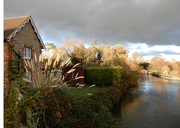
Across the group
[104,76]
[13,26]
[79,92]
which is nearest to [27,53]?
[13,26]

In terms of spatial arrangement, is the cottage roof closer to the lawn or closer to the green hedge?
the lawn

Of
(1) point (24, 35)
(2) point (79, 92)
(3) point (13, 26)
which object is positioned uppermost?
(3) point (13, 26)

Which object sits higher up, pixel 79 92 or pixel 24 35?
pixel 24 35

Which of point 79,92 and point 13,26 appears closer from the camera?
point 79,92

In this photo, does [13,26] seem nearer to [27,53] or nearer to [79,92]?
[27,53]

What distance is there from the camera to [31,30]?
13.8m

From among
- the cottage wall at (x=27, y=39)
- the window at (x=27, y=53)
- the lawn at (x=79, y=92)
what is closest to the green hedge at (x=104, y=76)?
the lawn at (x=79, y=92)

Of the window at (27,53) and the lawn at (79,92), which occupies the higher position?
the window at (27,53)

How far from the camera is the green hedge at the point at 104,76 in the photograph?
15938mm

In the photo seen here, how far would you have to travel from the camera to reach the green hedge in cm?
1594

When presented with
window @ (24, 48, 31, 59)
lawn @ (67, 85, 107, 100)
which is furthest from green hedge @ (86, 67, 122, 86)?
window @ (24, 48, 31, 59)

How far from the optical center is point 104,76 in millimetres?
16797

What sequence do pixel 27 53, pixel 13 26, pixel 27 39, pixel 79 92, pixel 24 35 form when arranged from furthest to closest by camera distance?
pixel 27 53 < pixel 27 39 < pixel 24 35 < pixel 13 26 < pixel 79 92

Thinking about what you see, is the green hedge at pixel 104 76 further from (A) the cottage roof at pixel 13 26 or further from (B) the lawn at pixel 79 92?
(A) the cottage roof at pixel 13 26
